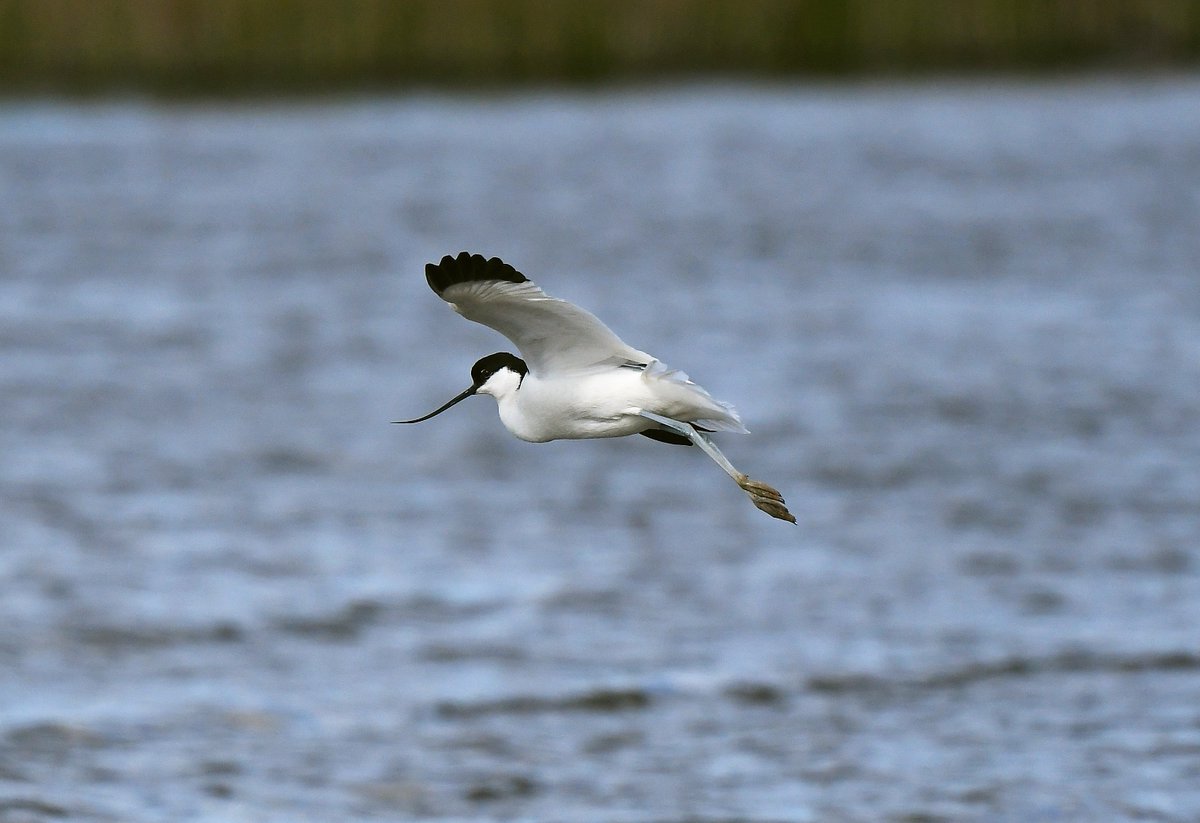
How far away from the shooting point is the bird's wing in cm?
428

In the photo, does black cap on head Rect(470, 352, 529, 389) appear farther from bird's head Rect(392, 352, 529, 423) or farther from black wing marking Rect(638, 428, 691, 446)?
black wing marking Rect(638, 428, 691, 446)

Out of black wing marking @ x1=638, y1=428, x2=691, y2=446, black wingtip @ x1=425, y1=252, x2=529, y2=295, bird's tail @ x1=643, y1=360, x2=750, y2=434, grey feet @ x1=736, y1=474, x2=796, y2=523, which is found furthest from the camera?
black wing marking @ x1=638, y1=428, x2=691, y2=446

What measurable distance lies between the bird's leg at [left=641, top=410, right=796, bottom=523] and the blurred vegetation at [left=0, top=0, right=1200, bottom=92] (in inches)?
1198

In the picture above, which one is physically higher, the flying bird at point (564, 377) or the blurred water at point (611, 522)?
the blurred water at point (611, 522)

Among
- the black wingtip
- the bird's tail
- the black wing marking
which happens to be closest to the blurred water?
the black wing marking

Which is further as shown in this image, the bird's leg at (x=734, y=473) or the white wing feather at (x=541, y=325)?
the bird's leg at (x=734, y=473)

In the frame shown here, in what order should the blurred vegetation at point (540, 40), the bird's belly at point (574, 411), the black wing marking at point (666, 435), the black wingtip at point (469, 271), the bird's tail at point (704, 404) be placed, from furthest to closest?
the blurred vegetation at point (540, 40), the black wing marking at point (666, 435), the bird's tail at point (704, 404), the bird's belly at point (574, 411), the black wingtip at point (469, 271)

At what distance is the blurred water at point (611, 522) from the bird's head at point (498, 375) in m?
5.30

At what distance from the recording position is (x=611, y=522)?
15383 mm

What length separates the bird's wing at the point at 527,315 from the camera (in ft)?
14.0

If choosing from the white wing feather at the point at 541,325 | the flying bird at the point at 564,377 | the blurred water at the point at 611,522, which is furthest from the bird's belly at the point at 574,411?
the blurred water at the point at 611,522

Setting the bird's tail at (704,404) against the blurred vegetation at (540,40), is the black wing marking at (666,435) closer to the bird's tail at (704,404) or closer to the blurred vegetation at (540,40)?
the bird's tail at (704,404)

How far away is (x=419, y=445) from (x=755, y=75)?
24486 millimetres

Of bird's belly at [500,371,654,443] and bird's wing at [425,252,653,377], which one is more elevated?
bird's wing at [425,252,653,377]
